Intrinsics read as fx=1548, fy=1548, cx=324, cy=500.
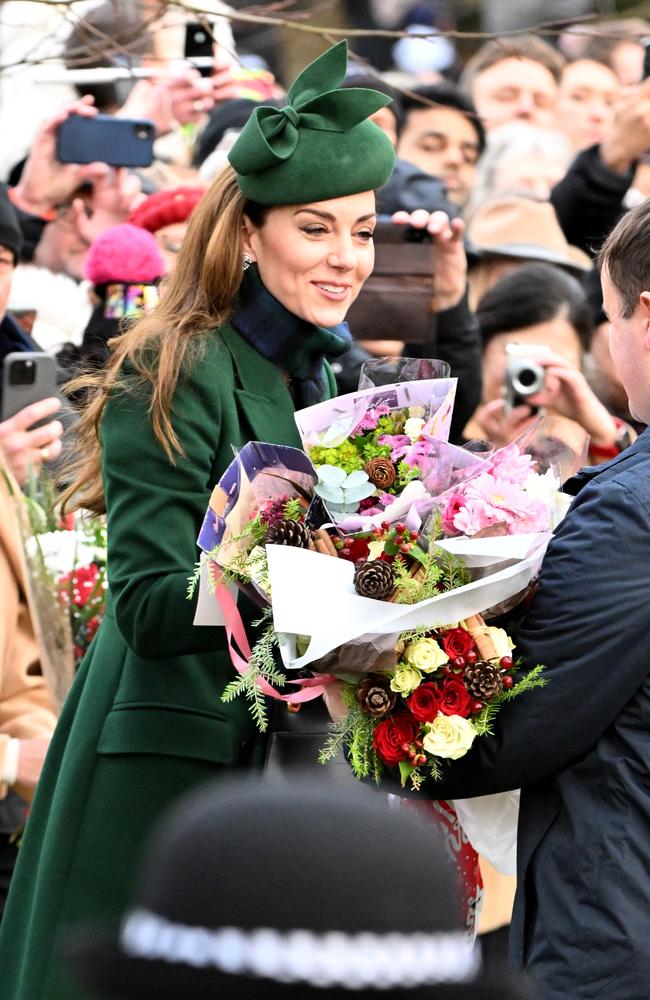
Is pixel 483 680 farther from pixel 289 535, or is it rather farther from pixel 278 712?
pixel 278 712

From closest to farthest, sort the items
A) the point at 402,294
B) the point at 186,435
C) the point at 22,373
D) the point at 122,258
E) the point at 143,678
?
the point at 186,435 → the point at 143,678 → the point at 22,373 → the point at 402,294 → the point at 122,258

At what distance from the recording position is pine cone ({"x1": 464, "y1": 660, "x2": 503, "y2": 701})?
7.25ft

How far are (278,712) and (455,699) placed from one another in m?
0.58

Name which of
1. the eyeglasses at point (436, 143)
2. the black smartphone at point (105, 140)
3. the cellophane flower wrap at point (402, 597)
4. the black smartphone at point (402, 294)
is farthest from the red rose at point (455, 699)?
the eyeglasses at point (436, 143)

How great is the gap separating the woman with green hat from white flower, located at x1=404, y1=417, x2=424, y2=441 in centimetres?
41

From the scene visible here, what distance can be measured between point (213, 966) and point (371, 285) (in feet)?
12.2

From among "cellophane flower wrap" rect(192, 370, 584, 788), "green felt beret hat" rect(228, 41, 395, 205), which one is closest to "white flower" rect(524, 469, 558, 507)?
"cellophane flower wrap" rect(192, 370, 584, 788)

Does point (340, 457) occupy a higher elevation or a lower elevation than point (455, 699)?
higher

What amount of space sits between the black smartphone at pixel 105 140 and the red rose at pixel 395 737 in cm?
380

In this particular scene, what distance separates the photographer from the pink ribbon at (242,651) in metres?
2.37

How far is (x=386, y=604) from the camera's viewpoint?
2.23m

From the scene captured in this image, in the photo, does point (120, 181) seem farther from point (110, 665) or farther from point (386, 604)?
point (386, 604)

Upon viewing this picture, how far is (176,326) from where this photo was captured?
2.80 meters

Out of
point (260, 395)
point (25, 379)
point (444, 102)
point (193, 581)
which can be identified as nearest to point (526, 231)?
point (444, 102)
